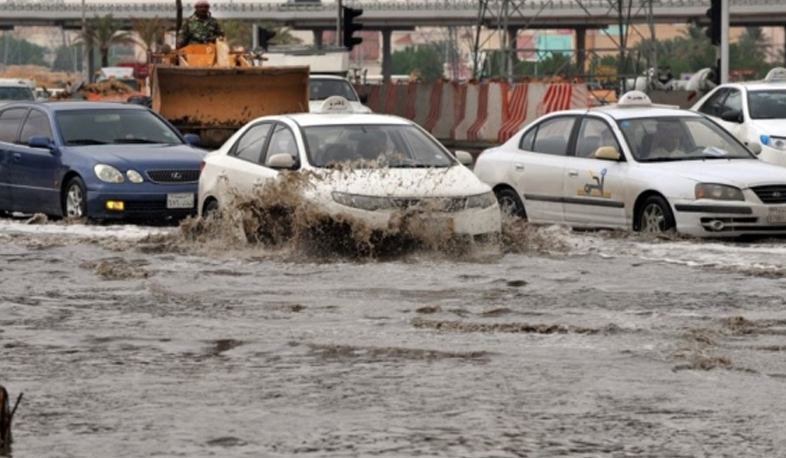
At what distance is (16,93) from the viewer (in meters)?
39.3

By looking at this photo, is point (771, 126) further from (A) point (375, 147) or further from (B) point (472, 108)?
(B) point (472, 108)

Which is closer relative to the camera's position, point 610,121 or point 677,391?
point 677,391

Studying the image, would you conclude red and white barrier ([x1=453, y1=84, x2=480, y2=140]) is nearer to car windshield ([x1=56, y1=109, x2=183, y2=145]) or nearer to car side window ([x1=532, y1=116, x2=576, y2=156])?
car windshield ([x1=56, y1=109, x2=183, y2=145])

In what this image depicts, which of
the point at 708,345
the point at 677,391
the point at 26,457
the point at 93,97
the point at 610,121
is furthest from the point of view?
the point at 93,97

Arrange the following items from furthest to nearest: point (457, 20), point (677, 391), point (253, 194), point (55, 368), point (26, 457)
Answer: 1. point (457, 20)
2. point (253, 194)
3. point (55, 368)
4. point (677, 391)
5. point (26, 457)

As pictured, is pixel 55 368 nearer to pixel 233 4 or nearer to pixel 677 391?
pixel 677 391

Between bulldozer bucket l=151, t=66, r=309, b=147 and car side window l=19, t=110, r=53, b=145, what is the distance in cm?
598

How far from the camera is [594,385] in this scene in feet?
31.1

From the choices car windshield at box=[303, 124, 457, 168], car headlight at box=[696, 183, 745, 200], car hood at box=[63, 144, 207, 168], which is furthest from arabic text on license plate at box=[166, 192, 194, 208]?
car headlight at box=[696, 183, 745, 200]

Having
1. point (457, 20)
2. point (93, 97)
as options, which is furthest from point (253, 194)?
point (457, 20)

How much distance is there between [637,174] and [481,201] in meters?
2.37

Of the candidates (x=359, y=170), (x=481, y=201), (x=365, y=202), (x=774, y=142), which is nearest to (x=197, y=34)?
(x=774, y=142)

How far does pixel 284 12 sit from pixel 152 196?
352ft

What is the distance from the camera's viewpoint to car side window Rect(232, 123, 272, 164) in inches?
682
